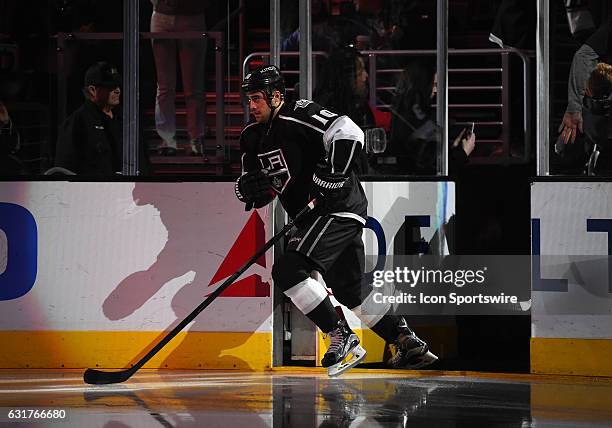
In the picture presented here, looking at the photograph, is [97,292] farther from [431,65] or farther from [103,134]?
[431,65]

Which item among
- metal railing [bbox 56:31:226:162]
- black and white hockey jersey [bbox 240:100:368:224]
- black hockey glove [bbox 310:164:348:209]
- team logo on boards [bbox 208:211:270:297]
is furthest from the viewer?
metal railing [bbox 56:31:226:162]

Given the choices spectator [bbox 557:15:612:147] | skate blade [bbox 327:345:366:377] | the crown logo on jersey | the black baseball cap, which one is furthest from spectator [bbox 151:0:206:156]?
spectator [bbox 557:15:612:147]

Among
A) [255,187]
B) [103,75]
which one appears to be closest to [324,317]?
[255,187]

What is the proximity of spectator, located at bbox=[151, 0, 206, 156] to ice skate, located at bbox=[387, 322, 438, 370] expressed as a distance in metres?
1.74

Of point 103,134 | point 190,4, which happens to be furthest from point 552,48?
point 103,134

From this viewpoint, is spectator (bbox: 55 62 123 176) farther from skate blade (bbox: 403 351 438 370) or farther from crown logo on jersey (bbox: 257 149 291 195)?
skate blade (bbox: 403 351 438 370)

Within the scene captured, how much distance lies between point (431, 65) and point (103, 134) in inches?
82.0

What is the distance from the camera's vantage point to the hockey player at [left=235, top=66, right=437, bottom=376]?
7.18m

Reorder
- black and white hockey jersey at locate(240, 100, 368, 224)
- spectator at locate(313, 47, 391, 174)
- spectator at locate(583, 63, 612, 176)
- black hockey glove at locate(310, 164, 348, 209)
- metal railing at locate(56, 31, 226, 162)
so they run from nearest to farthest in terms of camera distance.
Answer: black hockey glove at locate(310, 164, 348, 209), black and white hockey jersey at locate(240, 100, 368, 224), spectator at locate(583, 63, 612, 176), metal railing at locate(56, 31, 226, 162), spectator at locate(313, 47, 391, 174)

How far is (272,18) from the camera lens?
812 cm

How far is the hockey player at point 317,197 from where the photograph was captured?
283 inches

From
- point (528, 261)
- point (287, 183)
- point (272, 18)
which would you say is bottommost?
point (528, 261)

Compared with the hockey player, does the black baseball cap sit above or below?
above

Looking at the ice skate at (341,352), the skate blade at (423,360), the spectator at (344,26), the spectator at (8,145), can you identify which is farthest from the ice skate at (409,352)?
the spectator at (8,145)
